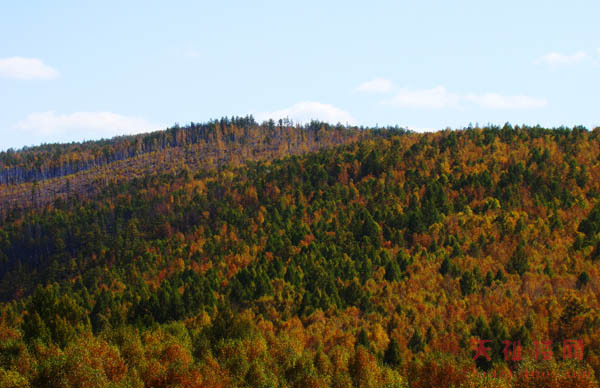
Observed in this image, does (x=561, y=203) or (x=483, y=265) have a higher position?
(x=561, y=203)

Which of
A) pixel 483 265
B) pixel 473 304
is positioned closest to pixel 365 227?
pixel 483 265

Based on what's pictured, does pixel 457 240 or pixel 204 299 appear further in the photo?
pixel 457 240

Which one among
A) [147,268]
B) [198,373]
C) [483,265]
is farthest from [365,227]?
[198,373]

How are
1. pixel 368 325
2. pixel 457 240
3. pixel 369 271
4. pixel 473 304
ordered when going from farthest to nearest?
pixel 457 240
pixel 369 271
pixel 473 304
pixel 368 325

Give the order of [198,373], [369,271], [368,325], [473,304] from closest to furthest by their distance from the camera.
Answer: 1. [198,373]
2. [368,325]
3. [473,304]
4. [369,271]

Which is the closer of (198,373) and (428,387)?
(198,373)

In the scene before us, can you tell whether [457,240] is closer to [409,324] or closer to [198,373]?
[409,324]

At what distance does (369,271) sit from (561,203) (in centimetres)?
7954

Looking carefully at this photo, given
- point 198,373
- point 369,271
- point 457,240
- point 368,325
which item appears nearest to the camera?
point 198,373

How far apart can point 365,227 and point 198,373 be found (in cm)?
12921

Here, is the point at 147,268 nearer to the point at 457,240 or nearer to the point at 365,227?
the point at 365,227

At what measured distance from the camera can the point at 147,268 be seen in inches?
7441

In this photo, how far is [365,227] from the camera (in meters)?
182

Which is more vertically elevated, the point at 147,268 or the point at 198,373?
the point at 198,373
